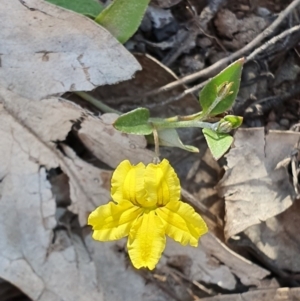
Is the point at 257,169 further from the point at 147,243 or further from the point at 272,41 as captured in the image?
the point at 147,243

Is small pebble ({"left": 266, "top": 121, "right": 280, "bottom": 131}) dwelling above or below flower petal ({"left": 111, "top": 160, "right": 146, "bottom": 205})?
below

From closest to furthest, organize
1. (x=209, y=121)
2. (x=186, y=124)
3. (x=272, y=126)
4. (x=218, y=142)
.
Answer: (x=218, y=142), (x=186, y=124), (x=209, y=121), (x=272, y=126)

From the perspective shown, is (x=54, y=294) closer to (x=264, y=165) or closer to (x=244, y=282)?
(x=244, y=282)

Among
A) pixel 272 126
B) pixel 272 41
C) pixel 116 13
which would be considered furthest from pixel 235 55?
pixel 116 13

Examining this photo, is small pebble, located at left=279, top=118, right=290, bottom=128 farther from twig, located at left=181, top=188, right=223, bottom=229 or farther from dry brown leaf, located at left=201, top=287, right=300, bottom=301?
dry brown leaf, located at left=201, top=287, right=300, bottom=301

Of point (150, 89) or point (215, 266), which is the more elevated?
point (150, 89)

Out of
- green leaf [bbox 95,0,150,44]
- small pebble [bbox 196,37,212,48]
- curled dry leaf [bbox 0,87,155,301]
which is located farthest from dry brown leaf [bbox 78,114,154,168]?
small pebble [bbox 196,37,212,48]
